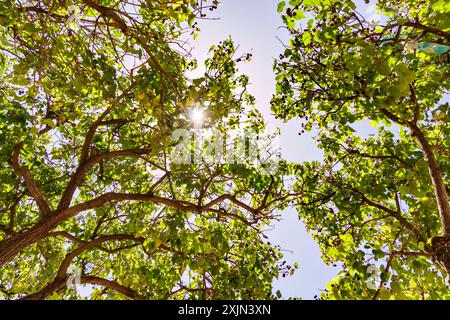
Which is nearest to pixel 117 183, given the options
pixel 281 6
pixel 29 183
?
pixel 29 183

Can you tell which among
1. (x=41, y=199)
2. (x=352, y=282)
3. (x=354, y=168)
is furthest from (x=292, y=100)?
(x=41, y=199)

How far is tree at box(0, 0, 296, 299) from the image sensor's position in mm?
4164

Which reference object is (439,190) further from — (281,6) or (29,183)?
(29,183)

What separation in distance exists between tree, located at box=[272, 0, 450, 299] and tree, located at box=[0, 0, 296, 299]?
120 centimetres

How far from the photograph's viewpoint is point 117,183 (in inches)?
285

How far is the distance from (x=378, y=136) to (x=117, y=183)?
20.2 ft

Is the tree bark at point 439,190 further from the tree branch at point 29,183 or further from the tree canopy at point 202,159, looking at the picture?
the tree branch at point 29,183

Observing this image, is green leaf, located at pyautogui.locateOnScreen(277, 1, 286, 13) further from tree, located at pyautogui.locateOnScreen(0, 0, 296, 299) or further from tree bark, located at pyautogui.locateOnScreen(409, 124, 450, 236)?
tree bark, located at pyautogui.locateOnScreen(409, 124, 450, 236)

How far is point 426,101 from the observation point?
579 centimetres

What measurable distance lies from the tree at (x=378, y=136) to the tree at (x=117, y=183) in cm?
120

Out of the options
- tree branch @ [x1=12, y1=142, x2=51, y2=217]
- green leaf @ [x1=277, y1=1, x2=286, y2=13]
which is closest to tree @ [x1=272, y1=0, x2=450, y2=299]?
green leaf @ [x1=277, y1=1, x2=286, y2=13]

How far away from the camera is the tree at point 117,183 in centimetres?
416

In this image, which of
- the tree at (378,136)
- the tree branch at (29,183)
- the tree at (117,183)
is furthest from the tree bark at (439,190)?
the tree branch at (29,183)

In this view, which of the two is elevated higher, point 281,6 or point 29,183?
point 281,6
